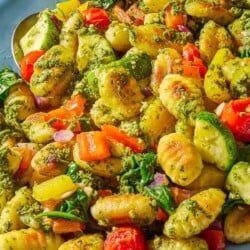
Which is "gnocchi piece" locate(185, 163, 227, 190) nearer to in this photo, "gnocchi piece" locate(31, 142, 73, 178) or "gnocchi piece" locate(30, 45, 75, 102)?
"gnocchi piece" locate(31, 142, 73, 178)

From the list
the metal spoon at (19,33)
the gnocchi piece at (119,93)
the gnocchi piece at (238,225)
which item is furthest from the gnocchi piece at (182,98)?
the metal spoon at (19,33)

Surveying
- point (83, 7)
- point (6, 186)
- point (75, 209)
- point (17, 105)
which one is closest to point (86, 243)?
point (75, 209)

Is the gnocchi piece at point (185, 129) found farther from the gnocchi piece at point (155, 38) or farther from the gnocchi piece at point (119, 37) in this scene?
the gnocchi piece at point (119, 37)

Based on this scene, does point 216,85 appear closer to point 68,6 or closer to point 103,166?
point 103,166

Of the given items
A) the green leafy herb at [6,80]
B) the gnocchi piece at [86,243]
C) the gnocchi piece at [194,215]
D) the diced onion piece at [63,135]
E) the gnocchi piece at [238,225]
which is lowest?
the gnocchi piece at [238,225]

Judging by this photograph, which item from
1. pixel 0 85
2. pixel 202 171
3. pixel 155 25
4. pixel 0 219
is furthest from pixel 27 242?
pixel 155 25

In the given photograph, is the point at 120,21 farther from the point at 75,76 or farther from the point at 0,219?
the point at 0,219

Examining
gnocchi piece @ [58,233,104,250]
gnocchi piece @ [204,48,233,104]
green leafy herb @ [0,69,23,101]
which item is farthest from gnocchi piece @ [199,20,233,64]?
gnocchi piece @ [58,233,104,250]
